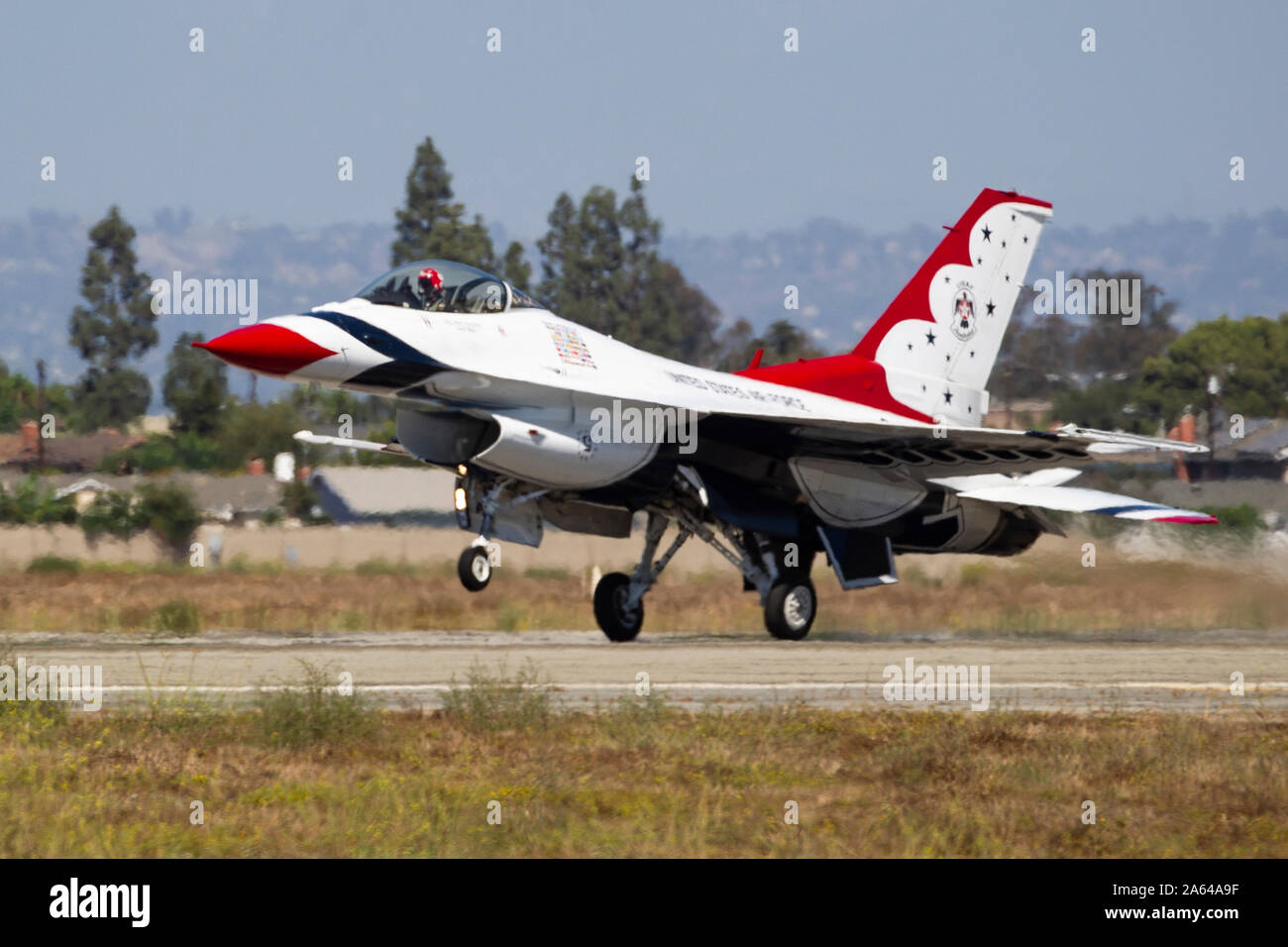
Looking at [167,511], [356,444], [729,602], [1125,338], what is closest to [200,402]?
[167,511]

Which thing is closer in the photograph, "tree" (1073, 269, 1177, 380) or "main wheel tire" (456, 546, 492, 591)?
"main wheel tire" (456, 546, 492, 591)

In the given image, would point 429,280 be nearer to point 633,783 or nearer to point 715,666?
point 715,666

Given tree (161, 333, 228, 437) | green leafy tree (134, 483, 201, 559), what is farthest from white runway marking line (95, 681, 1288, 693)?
tree (161, 333, 228, 437)

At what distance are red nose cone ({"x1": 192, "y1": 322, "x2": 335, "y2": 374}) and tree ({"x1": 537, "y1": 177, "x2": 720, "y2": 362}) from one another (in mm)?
76915

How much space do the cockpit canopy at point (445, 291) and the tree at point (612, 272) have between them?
74.8m

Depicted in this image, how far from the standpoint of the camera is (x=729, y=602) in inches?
1099

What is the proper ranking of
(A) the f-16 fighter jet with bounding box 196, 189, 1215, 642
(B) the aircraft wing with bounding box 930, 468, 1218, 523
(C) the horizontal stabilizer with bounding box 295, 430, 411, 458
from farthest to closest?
(B) the aircraft wing with bounding box 930, 468, 1218, 523 → (C) the horizontal stabilizer with bounding box 295, 430, 411, 458 → (A) the f-16 fighter jet with bounding box 196, 189, 1215, 642

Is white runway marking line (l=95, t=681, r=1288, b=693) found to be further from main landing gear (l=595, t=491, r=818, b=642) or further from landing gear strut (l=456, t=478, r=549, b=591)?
main landing gear (l=595, t=491, r=818, b=642)

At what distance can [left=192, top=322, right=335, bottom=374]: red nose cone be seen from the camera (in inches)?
675

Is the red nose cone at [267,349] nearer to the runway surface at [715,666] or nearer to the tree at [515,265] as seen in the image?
the runway surface at [715,666]

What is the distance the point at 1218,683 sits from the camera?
15.7 meters

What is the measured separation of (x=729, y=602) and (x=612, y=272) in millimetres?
71627

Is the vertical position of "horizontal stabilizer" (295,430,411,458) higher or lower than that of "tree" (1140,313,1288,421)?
lower

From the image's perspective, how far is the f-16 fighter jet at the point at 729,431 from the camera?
18.5 m
